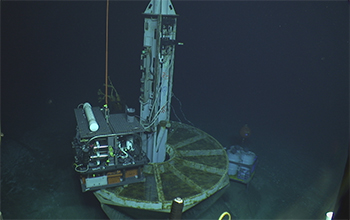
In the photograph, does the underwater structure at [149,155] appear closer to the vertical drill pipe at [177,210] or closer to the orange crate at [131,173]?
the orange crate at [131,173]

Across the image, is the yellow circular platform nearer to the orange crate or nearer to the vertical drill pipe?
the orange crate

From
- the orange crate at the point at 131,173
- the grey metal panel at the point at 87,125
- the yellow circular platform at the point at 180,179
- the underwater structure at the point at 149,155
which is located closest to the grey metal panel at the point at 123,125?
the underwater structure at the point at 149,155

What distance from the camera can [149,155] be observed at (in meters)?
8.29

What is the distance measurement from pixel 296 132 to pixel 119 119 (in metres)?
9.78

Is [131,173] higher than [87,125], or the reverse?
[87,125]

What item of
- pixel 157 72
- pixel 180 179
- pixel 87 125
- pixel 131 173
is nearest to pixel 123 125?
pixel 87 125

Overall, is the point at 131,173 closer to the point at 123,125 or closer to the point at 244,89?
the point at 123,125

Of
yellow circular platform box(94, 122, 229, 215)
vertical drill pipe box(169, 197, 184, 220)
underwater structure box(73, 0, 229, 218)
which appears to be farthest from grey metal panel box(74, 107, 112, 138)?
vertical drill pipe box(169, 197, 184, 220)

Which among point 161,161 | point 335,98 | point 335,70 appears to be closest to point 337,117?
point 335,98

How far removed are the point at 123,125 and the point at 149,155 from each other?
1.88 m

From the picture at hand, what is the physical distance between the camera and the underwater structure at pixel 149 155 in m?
6.41

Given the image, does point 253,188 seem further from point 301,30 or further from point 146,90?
point 301,30

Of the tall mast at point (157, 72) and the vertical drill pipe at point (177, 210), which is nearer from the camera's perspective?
the vertical drill pipe at point (177, 210)

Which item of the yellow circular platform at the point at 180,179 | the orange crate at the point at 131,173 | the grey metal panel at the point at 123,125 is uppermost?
the grey metal panel at the point at 123,125
